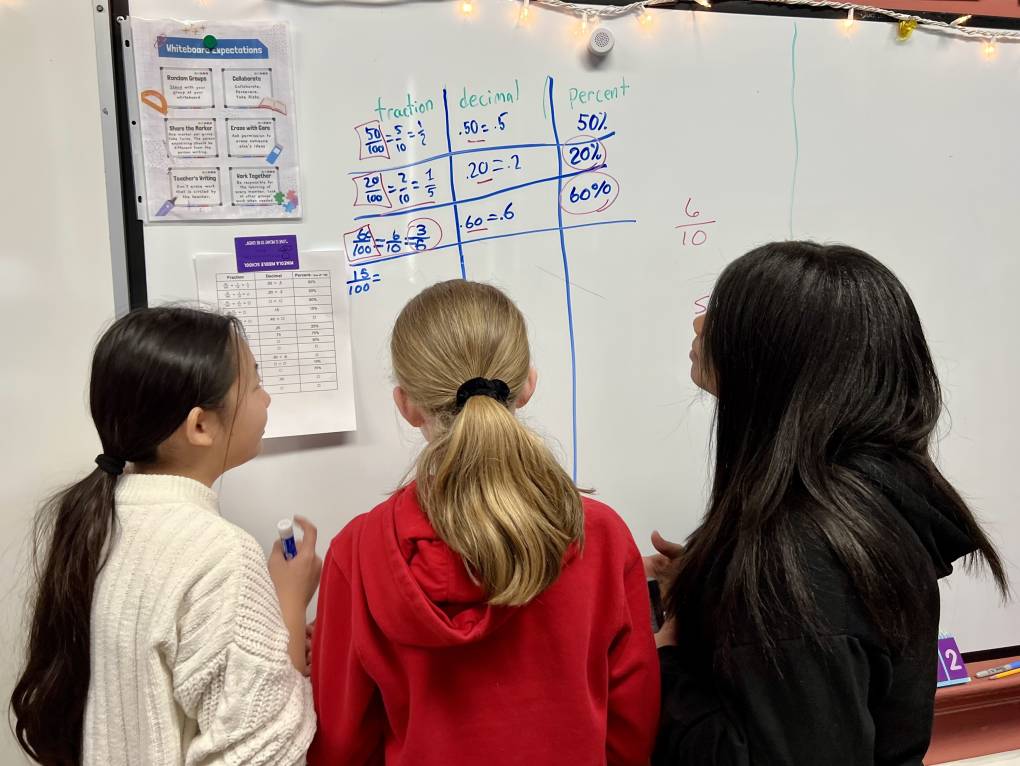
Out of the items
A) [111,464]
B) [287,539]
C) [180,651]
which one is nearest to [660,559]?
[287,539]

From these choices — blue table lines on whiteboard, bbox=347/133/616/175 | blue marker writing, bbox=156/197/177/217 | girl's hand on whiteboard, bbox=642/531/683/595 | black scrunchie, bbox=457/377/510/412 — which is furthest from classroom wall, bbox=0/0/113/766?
girl's hand on whiteboard, bbox=642/531/683/595

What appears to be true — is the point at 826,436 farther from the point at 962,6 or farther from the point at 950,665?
the point at 962,6

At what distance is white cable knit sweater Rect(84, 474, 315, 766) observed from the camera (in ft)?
2.30

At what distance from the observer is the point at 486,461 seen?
68 centimetres

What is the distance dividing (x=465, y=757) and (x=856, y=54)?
1311 mm

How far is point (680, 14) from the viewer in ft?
3.52

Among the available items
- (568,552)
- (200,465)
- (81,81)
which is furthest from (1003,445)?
(81,81)

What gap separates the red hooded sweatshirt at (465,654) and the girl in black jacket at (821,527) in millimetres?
104

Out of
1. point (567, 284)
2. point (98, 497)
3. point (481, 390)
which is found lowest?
point (98, 497)

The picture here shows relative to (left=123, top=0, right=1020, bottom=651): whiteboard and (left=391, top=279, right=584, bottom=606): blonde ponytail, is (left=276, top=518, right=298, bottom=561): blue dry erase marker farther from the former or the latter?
(left=391, top=279, right=584, bottom=606): blonde ponytail

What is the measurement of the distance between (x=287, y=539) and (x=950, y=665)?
1332 mm

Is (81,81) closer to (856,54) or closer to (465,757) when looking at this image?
(465,757)

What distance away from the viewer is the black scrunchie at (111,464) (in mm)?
744

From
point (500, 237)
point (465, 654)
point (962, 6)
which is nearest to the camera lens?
point (465, 654)
